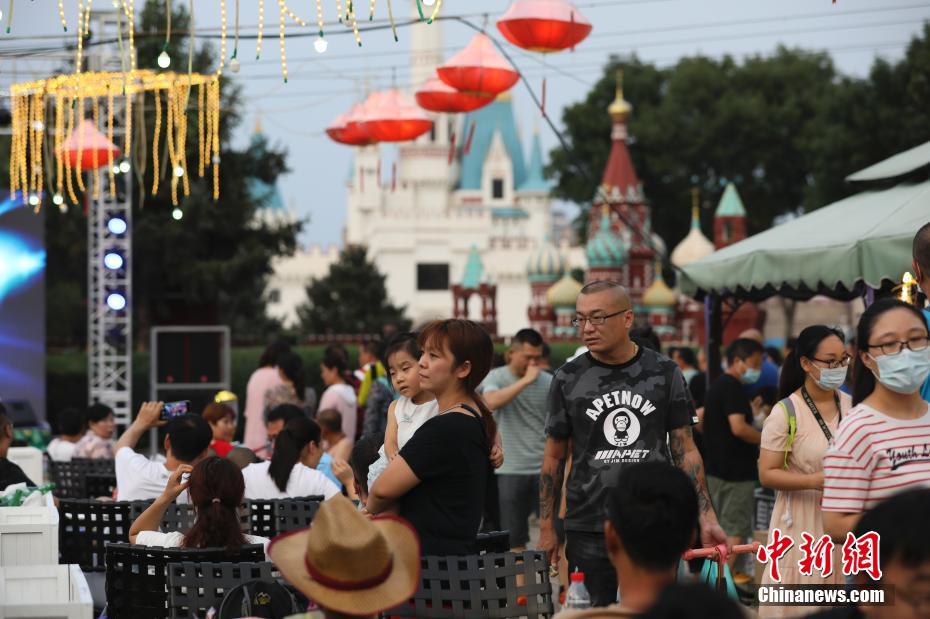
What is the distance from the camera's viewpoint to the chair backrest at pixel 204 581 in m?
4.73

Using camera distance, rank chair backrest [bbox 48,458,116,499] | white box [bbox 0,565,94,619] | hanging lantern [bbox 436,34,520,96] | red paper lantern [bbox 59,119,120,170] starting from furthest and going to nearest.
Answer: red paper lantern [bbox 59,119,120,170] < hanging lantern [bbox 436,34,520,96] < chair backrest [bbox 48,458,116,499] < white box [bbox 0,565,94,619]

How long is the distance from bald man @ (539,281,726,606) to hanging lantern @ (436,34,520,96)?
9.28 m

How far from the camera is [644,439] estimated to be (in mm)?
5602

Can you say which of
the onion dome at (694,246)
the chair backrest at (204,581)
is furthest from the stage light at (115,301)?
the onion dome at (694,246)

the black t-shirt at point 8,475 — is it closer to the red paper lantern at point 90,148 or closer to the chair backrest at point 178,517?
the chair backrest at point 178,517

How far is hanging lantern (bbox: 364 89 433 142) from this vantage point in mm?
16125

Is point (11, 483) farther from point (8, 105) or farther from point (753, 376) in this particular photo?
point (8, 105)

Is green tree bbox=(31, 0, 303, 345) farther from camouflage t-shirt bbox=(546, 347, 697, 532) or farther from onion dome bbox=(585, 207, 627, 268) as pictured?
camouflage t-shirt bbox=(546, 347, 697, 532)

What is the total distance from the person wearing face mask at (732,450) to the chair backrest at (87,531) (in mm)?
4268

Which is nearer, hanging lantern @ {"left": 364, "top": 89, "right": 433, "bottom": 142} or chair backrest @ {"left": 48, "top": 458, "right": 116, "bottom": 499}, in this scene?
chair backrest @ {"left": 48, "top": 458, "right": 116, "bottom": 499}

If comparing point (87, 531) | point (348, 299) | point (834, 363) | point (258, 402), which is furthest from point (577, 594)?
point (348, 299)

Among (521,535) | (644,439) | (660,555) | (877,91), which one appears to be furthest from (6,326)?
(877,91)

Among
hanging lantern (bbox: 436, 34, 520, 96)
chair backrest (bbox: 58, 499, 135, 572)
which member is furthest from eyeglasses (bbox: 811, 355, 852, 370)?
hanging lantern (bbox: 436, 34, 520, 96)

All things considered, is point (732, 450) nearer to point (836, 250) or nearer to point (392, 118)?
point (836, 250)
